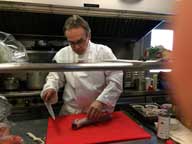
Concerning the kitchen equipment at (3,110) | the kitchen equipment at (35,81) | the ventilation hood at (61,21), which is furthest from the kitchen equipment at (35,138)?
the ventilation hood at (61,21)

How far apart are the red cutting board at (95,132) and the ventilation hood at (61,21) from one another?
94 centimetres

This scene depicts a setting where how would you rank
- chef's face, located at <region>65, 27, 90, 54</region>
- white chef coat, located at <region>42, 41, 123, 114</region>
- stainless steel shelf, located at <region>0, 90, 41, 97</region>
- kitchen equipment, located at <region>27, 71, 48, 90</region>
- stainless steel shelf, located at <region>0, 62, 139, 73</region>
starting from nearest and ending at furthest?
stainless steel shelf, located at <region>0, 62, 139, 73</region>, chef's face, located at <region>65, 27, 90, 54</region>, white chef coat, located at <region>42, 41, 123, 114</region>, stainless steel shelf, located at <region>0, 90, 41, 97</region>, kitchen equipment, located at <region>27, 71, 48, 90</region>

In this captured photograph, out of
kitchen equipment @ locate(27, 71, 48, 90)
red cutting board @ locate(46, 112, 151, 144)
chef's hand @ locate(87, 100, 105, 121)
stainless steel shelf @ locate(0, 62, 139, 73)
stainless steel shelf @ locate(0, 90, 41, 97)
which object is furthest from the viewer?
kitchen equipment @ locate(27, 71, 48, 90)

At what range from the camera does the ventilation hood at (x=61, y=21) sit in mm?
1906

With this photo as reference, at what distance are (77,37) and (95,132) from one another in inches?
22.6

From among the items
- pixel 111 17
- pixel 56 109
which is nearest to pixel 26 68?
pixel 56 109

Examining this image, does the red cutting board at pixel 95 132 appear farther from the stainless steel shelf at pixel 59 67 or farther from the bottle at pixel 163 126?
the stainless steel shelf at pixel 59 67

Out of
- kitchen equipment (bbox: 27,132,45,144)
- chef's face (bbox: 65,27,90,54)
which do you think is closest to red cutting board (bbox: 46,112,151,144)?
kitchen equipment (bbox: 27,132,45,144)

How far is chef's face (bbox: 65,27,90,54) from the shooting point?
1.48 meters

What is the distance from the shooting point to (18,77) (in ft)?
6.61

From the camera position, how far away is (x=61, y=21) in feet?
6.78

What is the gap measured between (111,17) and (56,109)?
87cm

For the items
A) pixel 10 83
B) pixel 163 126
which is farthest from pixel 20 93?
pixel 163 126

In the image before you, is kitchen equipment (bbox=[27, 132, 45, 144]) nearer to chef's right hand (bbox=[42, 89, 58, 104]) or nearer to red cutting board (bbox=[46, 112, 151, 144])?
red cutting board (bbox=[46, 112, 151, 144])
